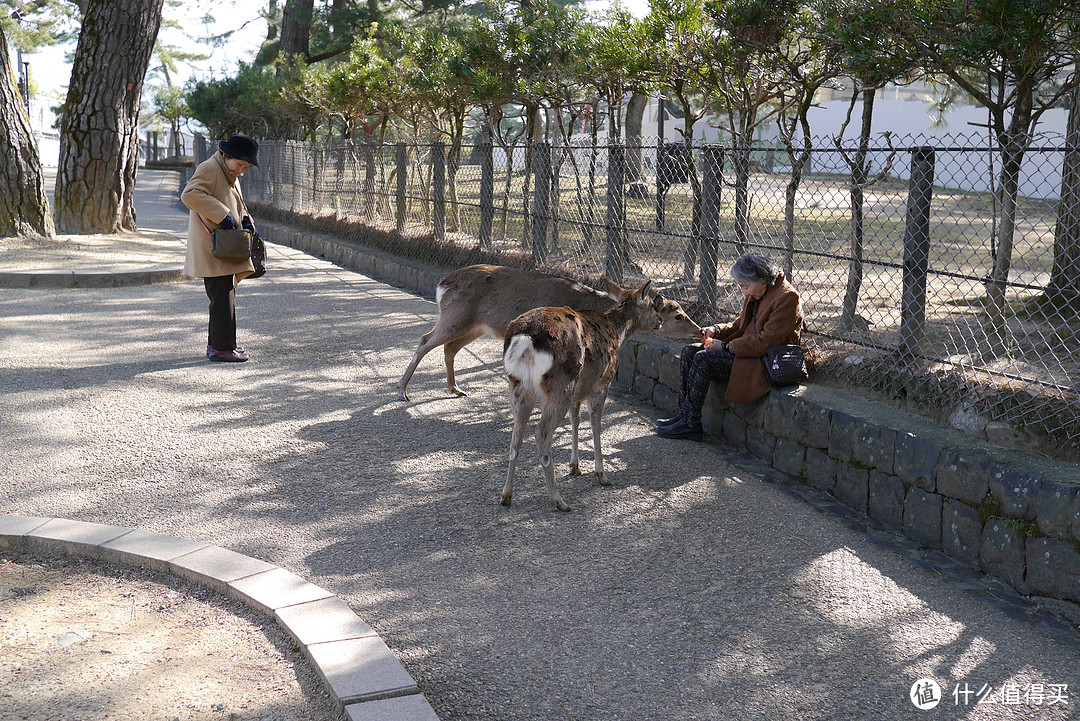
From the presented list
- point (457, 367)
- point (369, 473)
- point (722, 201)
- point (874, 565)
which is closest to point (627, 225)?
point (722, 201)

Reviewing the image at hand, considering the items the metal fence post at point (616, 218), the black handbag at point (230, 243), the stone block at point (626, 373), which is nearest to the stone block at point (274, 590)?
the stone block at point (626, 373)

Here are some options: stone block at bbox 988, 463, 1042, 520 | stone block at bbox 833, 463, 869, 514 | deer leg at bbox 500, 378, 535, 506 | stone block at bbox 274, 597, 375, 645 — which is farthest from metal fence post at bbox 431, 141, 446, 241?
stone block at bbox 274, 597, 375, 645

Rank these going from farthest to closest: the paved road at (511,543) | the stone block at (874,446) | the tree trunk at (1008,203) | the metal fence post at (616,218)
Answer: the metal fence post at (616,218), the tree trunk at (1008,203), the stone block at (874,446), the paved road at (511,543)

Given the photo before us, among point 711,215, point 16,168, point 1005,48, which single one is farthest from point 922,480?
point 16,168

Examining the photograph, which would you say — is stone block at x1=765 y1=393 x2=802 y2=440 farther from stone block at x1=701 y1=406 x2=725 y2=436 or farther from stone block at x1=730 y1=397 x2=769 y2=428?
stone block at x1=701 y1=406 x2=725 y2=436

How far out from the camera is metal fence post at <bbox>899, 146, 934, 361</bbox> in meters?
5.30

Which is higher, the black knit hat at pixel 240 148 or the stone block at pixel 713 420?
the black knit hat at pixel 240 148

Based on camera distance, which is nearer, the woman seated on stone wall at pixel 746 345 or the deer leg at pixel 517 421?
the deer leg at pixel 517 421

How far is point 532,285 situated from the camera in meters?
6.59

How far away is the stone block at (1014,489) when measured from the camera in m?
4.00

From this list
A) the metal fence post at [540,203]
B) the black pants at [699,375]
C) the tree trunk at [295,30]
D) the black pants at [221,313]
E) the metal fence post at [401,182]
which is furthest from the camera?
the tree trunk at [295,30]

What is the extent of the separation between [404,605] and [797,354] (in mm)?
2996

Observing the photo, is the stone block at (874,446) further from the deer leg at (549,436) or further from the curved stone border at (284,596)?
the curved stone border at (284,596)

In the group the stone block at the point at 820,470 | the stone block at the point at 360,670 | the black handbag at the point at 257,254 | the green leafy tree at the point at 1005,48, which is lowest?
the stone block at the point at 360,670
